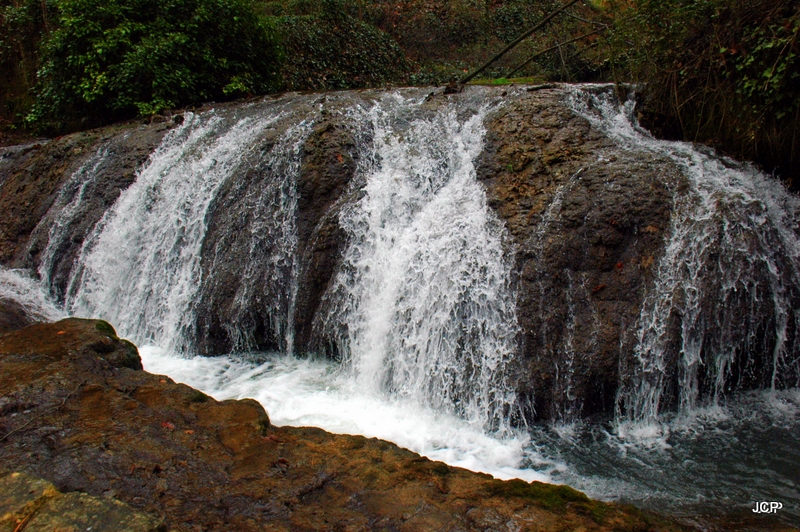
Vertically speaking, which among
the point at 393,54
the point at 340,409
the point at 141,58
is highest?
the point at 393,54

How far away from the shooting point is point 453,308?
5.24 metres

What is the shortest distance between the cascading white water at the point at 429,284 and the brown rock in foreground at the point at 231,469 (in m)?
2.00

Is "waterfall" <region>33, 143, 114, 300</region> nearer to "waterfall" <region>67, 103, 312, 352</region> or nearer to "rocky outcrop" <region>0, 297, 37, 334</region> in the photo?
"waterfall" <region>67, 103, 312, 352</region>

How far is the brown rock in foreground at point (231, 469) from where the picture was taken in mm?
2426

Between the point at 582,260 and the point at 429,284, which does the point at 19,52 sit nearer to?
the point at 429,284

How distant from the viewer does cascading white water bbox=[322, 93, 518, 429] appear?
5.00 m

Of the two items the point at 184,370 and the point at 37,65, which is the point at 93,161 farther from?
the point at 37,65

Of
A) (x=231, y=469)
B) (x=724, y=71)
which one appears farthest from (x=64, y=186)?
(x=724, y=71)

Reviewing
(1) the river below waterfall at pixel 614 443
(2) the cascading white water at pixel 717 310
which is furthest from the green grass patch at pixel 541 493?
(2) the cascading white water at pixel 717 310

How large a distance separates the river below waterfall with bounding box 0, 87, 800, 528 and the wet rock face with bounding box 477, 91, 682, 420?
1.8 inches

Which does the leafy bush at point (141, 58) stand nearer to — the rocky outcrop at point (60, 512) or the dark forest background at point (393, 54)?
the dark forest background at point (393, 54)

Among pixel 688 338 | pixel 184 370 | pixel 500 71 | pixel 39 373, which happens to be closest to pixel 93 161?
pixel 184 370

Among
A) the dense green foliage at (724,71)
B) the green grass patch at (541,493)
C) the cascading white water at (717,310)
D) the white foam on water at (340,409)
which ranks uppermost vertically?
the dense green foliage at (724,71)

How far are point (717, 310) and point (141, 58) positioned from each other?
9.94 metres
